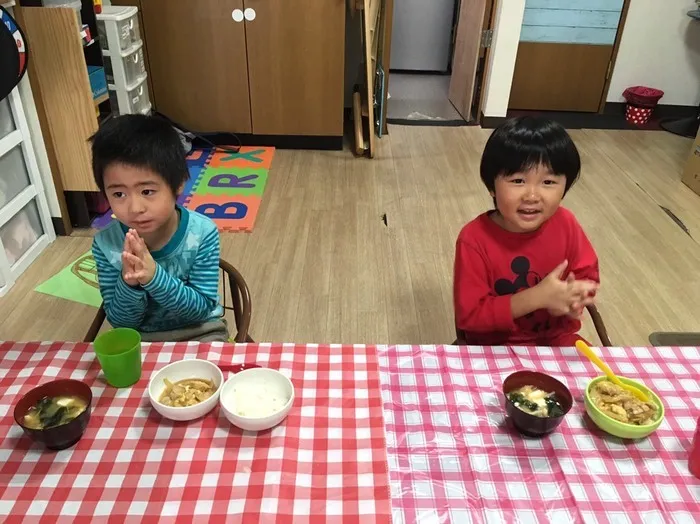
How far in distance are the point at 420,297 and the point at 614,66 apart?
316cm

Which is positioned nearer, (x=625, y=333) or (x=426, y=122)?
(x=625, y=333)

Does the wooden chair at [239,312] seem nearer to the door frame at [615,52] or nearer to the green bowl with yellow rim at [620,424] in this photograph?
the green bowl with yellow rim at [620,424]

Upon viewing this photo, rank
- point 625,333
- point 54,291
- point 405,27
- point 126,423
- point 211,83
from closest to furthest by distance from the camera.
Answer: point 126,423 → point 625,333 → point 54,291 → point 211,83 → point 405,27

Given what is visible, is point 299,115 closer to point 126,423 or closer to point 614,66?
point 614,66

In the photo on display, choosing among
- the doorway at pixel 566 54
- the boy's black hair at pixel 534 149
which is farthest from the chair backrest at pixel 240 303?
the doorway at pixel 566 54

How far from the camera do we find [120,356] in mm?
964

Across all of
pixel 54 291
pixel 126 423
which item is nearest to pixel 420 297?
A: pixel 54 291

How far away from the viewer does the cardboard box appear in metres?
3.46

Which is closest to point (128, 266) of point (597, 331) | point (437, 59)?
point (597, 331)

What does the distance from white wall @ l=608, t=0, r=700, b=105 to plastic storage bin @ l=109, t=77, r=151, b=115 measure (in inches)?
136

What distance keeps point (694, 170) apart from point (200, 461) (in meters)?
3.55

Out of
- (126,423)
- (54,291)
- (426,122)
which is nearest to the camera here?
(126,423)

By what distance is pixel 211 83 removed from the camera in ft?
12.2

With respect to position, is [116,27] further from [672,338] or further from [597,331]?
[672,338]
